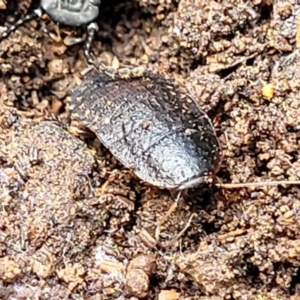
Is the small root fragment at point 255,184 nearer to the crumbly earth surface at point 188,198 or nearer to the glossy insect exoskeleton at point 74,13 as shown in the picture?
the crumbly earth surface at point 188,198

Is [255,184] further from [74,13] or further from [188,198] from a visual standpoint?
[74,13]

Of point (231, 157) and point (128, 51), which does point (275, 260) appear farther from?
point (128, 51)

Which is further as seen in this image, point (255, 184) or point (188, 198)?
point (188, 198)

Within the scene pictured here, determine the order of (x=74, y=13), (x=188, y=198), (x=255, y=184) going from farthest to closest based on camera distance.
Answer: (x=74, y=13) → (x=188, y=198) → (x=255, y=184)

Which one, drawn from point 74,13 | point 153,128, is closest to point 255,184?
point 153,128

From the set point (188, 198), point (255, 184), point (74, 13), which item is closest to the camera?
point (255, 184)

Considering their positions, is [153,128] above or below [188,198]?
above

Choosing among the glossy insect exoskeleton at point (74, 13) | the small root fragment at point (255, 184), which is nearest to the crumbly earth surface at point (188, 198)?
the small root fragment at point (255, 184)

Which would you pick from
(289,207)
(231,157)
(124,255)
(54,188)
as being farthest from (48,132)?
(289,207)
